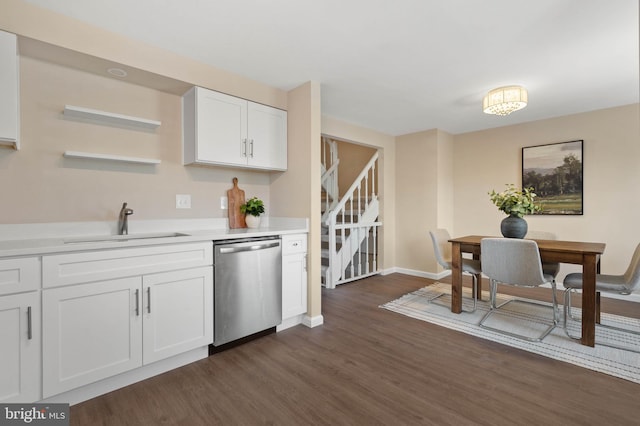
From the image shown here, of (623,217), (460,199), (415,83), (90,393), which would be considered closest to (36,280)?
(90,393)

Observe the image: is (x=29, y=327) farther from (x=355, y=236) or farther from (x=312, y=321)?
(x=355, y=236)

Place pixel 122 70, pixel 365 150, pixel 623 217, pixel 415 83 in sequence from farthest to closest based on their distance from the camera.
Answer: pixel 365 150, pixel 623 217, pixel 415 83, pixel 122 70

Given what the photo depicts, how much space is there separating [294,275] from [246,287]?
1.69 feet

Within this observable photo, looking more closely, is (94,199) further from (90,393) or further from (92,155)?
(90,393)

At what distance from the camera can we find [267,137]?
9.50ft

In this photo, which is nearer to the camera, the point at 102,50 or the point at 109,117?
the point at 102,50

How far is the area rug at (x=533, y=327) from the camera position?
215 cm

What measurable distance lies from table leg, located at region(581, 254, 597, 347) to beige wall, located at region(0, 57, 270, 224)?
330cm

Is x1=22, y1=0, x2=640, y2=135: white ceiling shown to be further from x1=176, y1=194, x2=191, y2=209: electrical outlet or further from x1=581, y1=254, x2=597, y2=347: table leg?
x1=581, y1=254, x2=597, y2=347: table leg

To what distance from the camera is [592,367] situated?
6.82 feet

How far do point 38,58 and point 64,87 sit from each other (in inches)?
8.1

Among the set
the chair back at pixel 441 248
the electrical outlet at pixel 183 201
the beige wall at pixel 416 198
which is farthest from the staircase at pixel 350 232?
the electrical outlet at pixel 183 201

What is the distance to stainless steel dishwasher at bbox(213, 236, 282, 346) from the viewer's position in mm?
2285

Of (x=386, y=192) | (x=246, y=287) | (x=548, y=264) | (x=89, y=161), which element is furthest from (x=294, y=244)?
(x=548, y=264)
